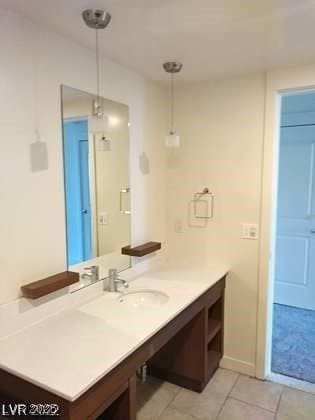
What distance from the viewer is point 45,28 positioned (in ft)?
5.29

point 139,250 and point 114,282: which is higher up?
point 139,250

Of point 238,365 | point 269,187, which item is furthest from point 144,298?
point 269,187

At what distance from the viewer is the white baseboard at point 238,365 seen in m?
2.53

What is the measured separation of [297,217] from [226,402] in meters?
2.21

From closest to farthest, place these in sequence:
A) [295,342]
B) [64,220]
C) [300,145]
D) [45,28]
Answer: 1. [45,28]
2. [64,220]
3. [295,342]
4. [300,145]

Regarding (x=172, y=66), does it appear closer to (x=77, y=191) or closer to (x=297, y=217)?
(x=77, y=191)

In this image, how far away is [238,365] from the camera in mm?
2574

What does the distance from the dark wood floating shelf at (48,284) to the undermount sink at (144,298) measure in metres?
0.40

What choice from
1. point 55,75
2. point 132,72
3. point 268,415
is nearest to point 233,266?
point 268,415

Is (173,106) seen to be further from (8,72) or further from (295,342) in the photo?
(295,342)

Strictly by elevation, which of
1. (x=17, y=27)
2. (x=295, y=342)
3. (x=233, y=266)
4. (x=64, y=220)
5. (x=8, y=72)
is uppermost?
(x=17, y=27)

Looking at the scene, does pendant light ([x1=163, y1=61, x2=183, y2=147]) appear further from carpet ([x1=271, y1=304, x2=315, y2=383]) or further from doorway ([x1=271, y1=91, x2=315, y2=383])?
carpet ([x1=271, y1=304, x2=315, y2=383])

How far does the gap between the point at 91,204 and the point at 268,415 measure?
1759 millimetres

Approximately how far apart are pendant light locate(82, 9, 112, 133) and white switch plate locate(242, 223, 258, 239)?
1.27 m
